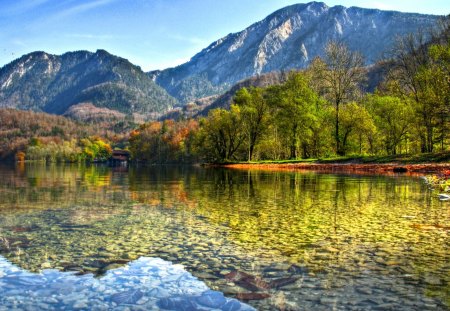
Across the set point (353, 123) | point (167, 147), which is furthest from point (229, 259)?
point (167, 147)

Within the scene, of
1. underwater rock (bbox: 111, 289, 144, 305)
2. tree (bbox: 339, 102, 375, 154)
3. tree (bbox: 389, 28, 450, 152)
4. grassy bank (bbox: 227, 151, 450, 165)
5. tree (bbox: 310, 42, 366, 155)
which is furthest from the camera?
tree (bbox: 310, 42, 366, 155)

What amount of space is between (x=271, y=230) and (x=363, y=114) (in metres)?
58.8

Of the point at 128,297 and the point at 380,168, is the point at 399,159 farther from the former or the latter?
the point at 128,297

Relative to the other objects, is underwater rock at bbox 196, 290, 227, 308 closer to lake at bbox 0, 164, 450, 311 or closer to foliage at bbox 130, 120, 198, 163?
lake at bbox 0, 164, 450, 311

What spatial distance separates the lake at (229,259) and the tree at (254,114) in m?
69.9

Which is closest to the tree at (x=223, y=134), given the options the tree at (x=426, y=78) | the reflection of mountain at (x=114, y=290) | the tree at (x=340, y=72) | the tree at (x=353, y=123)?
the tree at (x=340, y=72)

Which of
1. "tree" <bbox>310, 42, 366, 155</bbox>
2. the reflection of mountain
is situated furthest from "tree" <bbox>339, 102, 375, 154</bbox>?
the reflection of mountain

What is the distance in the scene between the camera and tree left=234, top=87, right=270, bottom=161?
86188mm

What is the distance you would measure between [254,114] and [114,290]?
265ft

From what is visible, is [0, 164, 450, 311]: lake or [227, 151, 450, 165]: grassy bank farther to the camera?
[227, 151, 450, 165]: grassy bank

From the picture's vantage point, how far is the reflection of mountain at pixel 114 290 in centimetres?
696

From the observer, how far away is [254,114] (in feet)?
286

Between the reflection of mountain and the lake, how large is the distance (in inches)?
0.8

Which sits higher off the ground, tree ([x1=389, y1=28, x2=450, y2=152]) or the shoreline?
tree ([x1=389, y1=28, x2=450, y2=152])
